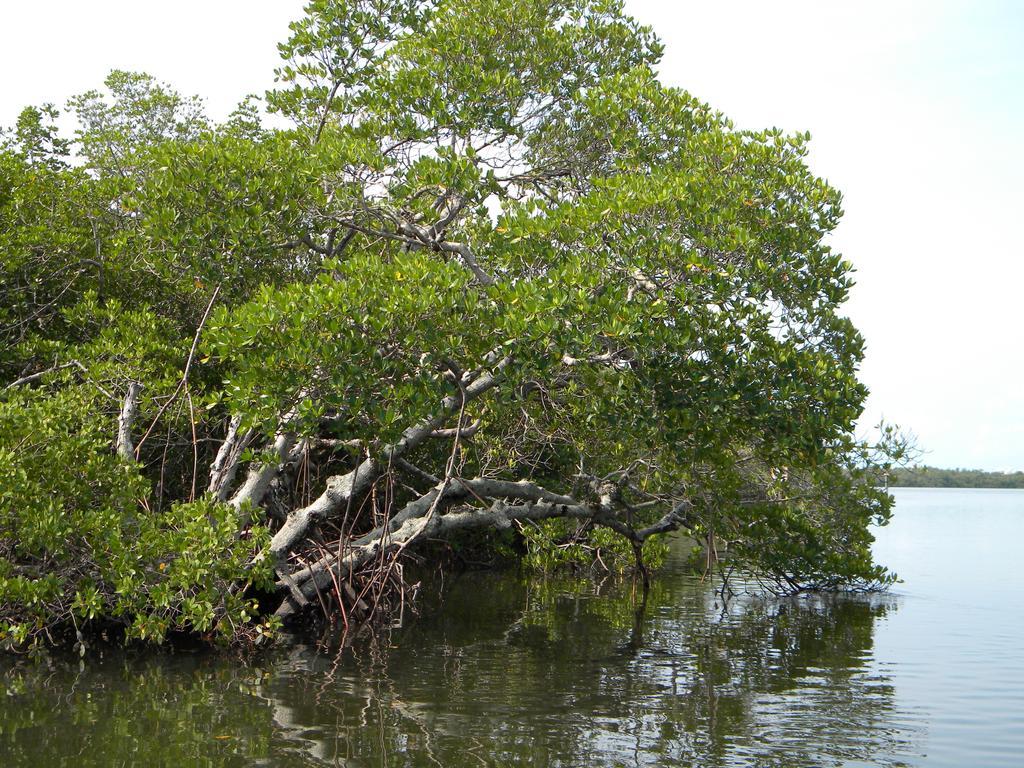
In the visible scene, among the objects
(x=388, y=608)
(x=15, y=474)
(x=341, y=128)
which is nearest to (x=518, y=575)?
(x=388, y=608)

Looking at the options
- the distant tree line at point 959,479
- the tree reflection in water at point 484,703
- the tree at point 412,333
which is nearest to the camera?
the tree reflection in water at point 484,703

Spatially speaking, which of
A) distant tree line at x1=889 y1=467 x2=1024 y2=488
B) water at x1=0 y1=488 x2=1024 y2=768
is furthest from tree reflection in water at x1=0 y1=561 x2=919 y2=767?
distant tree line at x1=889 y1=467 x2=1024 y2=488

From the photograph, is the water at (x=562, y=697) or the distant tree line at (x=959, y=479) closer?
the water at (x=562, y=697)

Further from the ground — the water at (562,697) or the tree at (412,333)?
the tree at (412,333)

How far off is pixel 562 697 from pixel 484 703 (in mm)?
738

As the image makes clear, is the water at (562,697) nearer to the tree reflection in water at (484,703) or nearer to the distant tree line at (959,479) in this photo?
the tree reflection in water at (484,703)

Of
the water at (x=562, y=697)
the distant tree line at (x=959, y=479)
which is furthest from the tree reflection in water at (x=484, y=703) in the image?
the distant tree line at (x=959, y=479)

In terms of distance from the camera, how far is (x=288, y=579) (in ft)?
33.3

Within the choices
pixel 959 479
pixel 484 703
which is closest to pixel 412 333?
pixel 484 703

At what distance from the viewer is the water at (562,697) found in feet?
21.6

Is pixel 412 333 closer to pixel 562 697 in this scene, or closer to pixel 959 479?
pixel 562 697

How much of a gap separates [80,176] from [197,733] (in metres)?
9.04

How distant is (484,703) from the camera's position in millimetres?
7832

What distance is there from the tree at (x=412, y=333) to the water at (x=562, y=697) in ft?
2.69
